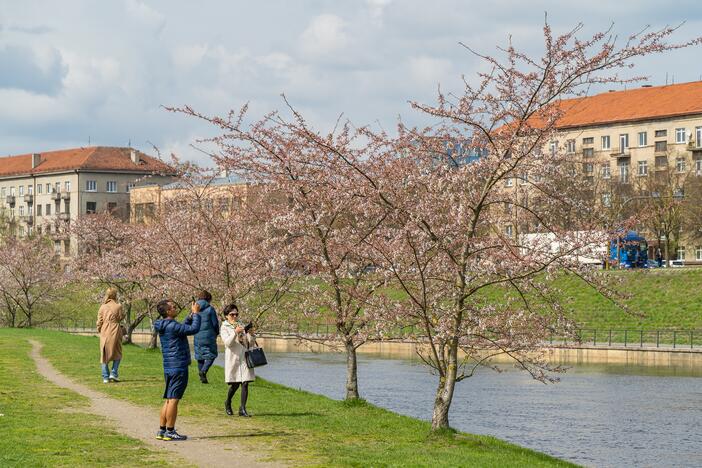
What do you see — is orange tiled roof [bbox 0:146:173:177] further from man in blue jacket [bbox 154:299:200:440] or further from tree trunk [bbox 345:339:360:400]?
man in blue jacket [bbox 154:299:200:440]

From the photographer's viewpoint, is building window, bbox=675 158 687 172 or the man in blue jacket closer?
the man in blue jacket

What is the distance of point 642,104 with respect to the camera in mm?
120312

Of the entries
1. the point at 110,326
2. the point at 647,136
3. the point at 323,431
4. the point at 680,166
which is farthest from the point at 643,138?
the point at 323,431

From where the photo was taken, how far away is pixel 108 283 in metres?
50.1

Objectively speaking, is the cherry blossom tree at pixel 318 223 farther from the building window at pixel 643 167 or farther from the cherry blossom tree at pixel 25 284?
the building window at pixel 643 167

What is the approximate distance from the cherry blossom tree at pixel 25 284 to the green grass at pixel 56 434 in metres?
46.0

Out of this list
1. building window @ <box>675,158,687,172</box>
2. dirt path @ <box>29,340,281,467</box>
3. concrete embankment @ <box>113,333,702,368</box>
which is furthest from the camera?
building window @ <box>675,158,687,172</box>

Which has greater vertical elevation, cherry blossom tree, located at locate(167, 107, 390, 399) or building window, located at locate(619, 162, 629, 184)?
building window, located at locate(619, 162, 629, 184)

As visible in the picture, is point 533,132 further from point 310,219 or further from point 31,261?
point 31,261

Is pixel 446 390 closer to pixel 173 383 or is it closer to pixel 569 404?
pixel 173 383

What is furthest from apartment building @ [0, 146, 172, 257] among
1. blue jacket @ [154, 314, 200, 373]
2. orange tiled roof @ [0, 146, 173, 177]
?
blue jacket @ [154, 314, 200, 373]

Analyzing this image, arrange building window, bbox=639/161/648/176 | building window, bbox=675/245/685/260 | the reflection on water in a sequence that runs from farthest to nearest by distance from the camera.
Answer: building window, bbox=639/161/648/176, building window, bbox=675/245/685/260, the reflection on water

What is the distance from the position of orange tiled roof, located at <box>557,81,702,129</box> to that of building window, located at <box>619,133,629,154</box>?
5.06 feet

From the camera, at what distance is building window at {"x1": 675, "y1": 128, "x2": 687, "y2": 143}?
114 metres
